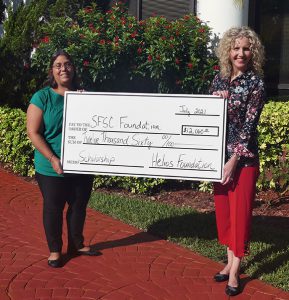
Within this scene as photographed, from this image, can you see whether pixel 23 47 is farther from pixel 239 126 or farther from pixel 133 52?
pixel 239 126

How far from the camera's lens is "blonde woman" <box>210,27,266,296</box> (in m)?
3.85

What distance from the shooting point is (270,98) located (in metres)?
9.14

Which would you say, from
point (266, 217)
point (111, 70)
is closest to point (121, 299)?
point (266, 217)

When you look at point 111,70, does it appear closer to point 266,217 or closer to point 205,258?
point 266,217

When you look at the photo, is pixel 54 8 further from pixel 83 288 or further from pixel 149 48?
pixel 83 288

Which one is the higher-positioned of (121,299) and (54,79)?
(54,79)

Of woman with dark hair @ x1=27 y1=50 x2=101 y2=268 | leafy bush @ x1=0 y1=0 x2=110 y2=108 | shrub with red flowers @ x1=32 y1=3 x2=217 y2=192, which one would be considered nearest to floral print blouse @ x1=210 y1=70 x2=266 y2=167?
woman with dark hair @ x1=27 y1=50 x2=101 y2=268

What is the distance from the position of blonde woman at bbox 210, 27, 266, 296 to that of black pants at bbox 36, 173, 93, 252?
118 cm

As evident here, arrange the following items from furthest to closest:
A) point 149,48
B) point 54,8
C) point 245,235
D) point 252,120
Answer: point 54,8, point 149,48, point 245,235, point 252,120

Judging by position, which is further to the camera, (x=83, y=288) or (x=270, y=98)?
(x=270, y=98)

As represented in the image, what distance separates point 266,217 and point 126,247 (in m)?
1.92

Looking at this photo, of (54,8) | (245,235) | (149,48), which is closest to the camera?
(245,235)

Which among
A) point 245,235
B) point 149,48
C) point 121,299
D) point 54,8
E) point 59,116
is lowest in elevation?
point 121,299

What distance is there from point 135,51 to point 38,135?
376 centimetres
